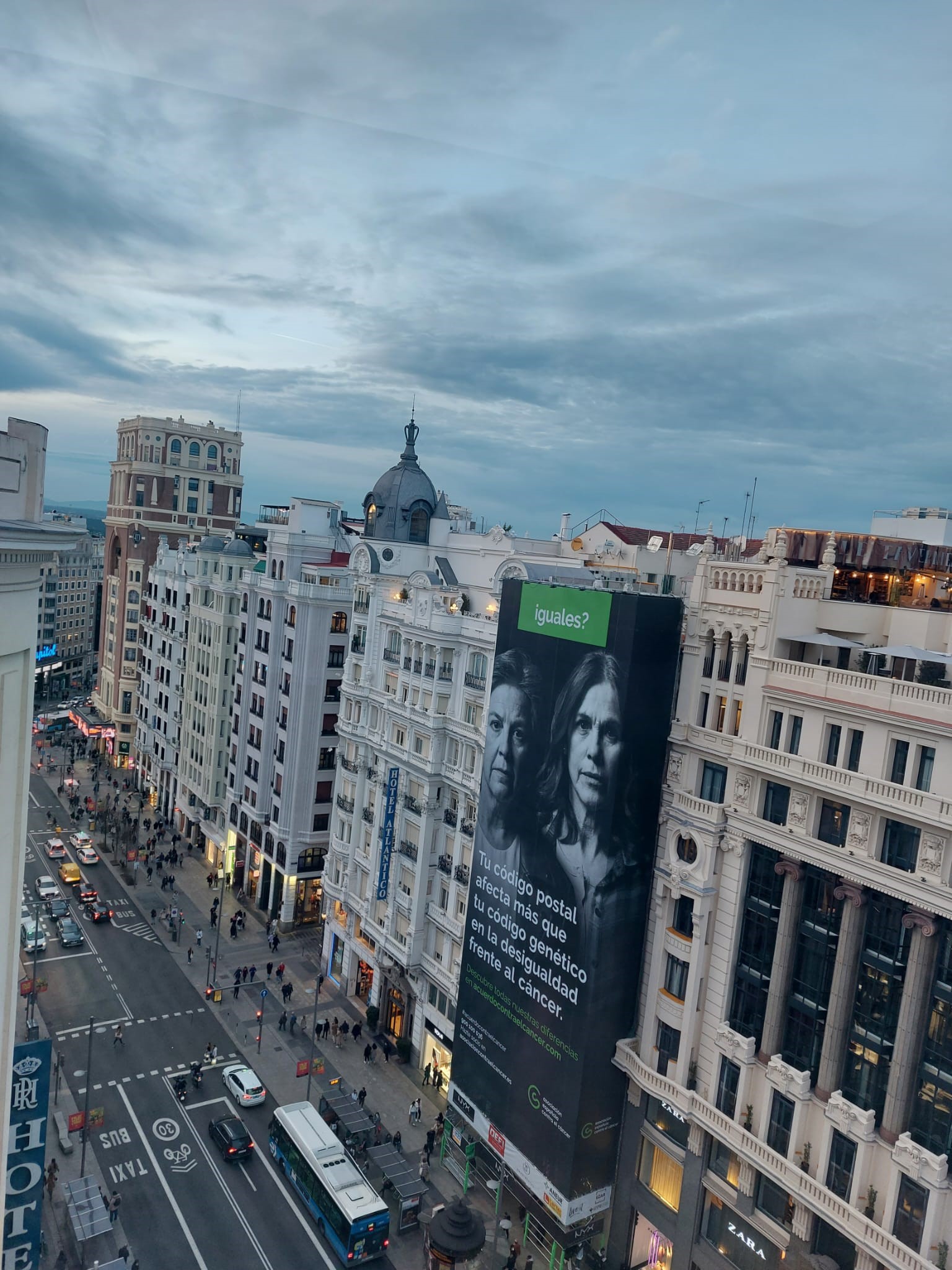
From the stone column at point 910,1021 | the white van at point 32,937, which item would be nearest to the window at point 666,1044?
the stone column at point 910,1021

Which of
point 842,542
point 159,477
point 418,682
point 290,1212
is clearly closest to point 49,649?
point 159,477

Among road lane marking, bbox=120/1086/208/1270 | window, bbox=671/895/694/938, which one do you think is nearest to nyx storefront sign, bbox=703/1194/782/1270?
window, bbox=671/895/694/938

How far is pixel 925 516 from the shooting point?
207 ft

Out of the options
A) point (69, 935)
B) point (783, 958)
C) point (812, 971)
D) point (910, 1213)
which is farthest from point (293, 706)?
A: point (910, 1213)

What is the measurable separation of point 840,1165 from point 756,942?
29.0ft

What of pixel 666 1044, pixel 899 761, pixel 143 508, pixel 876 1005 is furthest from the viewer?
pixel 143 508

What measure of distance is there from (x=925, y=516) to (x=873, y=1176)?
4281 centimetres

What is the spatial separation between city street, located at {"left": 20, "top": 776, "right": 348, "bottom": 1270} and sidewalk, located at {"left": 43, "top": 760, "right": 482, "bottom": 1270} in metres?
1.44

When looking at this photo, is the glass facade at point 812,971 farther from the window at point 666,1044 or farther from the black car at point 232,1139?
the black car at point 232,1139

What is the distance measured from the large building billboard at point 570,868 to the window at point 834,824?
846 cm

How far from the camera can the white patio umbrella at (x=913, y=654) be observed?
37469 mm

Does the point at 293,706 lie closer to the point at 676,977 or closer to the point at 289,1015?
the point at 289,1015

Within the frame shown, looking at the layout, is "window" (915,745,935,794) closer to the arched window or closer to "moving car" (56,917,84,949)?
the arched window

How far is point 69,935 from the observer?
234ft
